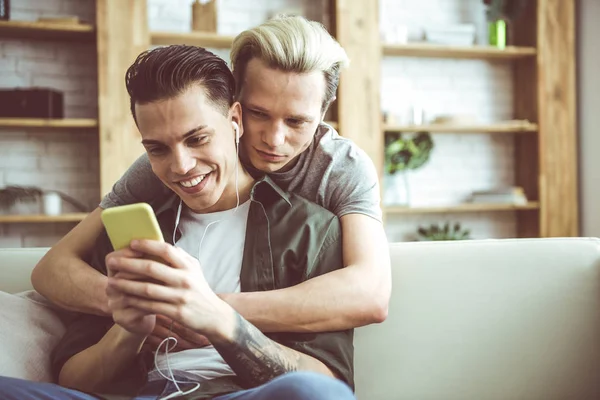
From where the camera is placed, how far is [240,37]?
61.4 inches

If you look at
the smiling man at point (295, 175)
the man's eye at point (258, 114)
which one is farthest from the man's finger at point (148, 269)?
the man's eye at point (258, 114)

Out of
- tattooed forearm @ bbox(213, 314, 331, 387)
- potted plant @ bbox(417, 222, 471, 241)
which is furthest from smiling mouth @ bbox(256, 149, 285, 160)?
potted plant @ bbox(417, 222, 471, 241)

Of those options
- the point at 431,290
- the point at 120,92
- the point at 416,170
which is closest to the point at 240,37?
the point at 431,290

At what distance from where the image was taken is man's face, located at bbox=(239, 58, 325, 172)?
1483 mm

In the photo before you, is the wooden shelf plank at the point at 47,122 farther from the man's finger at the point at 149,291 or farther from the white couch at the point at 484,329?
the man's finger at the point at 149,291

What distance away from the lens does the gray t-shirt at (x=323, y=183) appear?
1445mm

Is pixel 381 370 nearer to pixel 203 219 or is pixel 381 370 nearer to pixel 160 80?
pixel 203 219

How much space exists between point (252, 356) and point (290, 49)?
0.76 meters

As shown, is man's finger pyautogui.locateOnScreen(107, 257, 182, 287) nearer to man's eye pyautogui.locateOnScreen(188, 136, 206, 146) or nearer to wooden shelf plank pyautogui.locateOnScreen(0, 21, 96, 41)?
man's eye pyautogui.locateOnScreen(188, 136, 206, 146)

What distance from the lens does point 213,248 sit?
1.41 meters

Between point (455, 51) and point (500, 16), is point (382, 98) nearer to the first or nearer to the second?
point (455, 51)

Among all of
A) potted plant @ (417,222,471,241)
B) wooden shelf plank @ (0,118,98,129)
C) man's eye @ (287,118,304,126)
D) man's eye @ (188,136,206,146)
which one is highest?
wooden shelf plank @ (0,118,98,129)

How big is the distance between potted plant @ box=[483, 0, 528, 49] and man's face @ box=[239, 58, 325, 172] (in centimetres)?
307

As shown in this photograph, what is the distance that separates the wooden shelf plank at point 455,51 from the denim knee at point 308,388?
341cm
